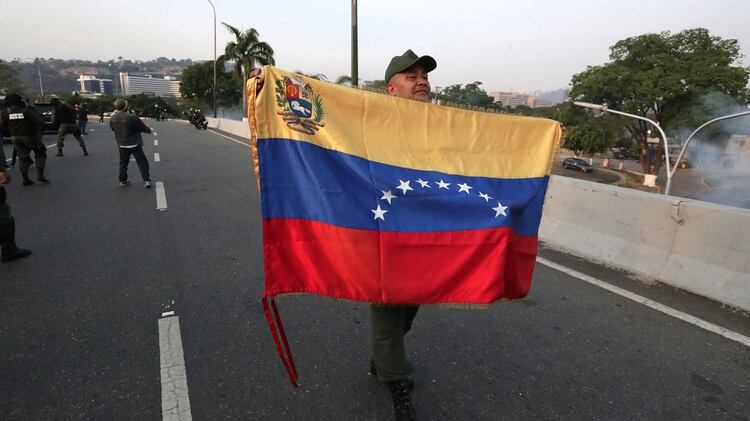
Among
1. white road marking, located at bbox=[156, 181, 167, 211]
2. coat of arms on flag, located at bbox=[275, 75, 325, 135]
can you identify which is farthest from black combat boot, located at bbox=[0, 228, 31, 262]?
coat of arms on flag, located at bbox=[275, 75, 325, 135]

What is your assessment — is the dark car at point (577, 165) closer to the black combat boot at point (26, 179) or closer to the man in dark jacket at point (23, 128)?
the man in dark jacket at point (23, 128)

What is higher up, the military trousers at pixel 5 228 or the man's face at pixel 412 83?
the man's face at pixel 412 83

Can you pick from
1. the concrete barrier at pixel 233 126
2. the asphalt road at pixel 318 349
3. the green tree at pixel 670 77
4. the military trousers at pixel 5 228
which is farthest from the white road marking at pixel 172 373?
the green tree at pixel 670 77

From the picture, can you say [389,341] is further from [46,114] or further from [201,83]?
[201,83]

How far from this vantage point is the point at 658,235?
4473 millimetres

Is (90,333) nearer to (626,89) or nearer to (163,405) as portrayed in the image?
(163,405)

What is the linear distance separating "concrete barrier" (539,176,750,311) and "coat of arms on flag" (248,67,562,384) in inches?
115

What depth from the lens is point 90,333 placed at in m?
3.20

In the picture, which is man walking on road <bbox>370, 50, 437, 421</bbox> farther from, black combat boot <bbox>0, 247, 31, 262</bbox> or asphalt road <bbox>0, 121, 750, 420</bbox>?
black combat boot <bbox>0, 247, 31, 262</bbox>

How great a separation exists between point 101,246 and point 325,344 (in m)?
3.68

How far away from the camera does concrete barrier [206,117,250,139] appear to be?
25.4m

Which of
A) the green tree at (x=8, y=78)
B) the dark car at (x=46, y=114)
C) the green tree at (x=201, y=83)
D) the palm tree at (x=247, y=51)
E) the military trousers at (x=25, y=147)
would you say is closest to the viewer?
the military trousers at (x=25, y=147)

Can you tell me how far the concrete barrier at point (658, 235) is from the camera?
3.91 m

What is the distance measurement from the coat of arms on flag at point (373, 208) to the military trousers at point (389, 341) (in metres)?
0.27
